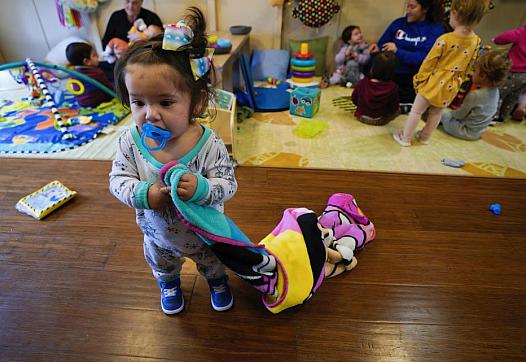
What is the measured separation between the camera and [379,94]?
7.30 feet

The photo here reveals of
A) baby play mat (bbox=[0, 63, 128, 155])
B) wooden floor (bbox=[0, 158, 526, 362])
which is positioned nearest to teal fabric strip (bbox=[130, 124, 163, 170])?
wooden floor (bbox=[0, 158, 526, 362])

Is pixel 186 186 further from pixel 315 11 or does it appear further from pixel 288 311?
pixel 315 11

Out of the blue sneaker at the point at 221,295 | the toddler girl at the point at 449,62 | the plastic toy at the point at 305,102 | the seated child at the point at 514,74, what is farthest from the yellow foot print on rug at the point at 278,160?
the seated child at the point at 514,74

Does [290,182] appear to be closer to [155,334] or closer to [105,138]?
[155,334]

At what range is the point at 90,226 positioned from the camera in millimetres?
1363

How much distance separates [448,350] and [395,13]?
2775 millimetres

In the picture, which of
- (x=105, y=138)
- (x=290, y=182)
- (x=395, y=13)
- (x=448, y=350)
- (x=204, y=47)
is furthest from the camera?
(x=395, y=13)

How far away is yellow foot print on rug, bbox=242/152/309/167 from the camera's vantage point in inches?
70.9

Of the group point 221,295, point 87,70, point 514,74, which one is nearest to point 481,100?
point 514,74

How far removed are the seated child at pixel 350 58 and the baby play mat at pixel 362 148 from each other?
69cm

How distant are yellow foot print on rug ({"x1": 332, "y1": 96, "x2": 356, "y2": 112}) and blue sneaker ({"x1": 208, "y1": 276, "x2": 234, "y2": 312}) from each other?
1917mm

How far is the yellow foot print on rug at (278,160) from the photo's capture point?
1.80m

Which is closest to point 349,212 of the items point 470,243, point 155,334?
point 470,243

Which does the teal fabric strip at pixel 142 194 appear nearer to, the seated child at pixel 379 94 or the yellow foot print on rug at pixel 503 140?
the seated child at pixel 379 94
